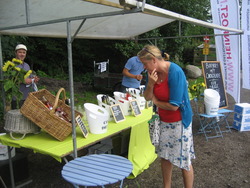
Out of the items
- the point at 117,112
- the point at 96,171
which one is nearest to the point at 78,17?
the point at 96,171

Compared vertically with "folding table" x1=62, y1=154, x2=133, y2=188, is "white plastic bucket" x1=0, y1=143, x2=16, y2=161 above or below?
below

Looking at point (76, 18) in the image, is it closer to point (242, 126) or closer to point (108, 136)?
point (108, 136)

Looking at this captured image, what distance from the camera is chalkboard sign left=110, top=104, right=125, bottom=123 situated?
2.88m

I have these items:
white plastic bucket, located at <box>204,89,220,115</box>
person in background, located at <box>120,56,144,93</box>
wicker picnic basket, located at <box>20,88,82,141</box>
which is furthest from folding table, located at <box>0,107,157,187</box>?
white plastic bucket, located at <box>204,89,220,115</box>

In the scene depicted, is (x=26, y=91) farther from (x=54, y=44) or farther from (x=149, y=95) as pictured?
(x=54, y=44)

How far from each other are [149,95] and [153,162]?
5.60ft

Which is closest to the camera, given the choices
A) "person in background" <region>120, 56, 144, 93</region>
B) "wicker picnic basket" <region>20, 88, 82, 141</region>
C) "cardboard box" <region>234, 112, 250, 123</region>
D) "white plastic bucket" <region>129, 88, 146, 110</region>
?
"wicker picnic basket" <region>20, 88, 82, 141</region>

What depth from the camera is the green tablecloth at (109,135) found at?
2.09 m

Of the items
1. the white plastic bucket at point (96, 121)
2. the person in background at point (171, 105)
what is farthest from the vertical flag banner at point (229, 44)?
the white plastic bucket at point (96, 121)

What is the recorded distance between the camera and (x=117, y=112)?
9.62 ft

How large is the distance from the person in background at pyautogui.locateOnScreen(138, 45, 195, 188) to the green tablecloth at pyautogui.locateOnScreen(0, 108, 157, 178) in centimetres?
61

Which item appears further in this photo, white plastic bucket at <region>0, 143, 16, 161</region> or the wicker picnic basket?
white plastic bucket at <region>0, 143, 16, 161</region>

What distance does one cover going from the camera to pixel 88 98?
7.83 metres

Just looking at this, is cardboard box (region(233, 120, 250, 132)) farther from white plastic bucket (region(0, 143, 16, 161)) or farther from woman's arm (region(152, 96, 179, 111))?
white plastic bucket (region(0, 143, 16, 161))
